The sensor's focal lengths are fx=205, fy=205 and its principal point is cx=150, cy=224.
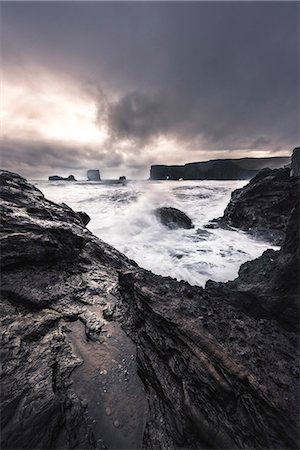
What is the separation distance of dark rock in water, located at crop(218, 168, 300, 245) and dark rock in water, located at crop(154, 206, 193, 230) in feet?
11.5

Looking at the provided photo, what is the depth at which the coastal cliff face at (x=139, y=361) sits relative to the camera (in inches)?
92.4

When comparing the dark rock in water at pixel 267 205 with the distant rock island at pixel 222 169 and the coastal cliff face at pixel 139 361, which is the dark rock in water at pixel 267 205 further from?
the distant rock island at pixel 222 169

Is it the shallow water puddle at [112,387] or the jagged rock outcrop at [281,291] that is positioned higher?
the jagged rock outcrop at [281,291]

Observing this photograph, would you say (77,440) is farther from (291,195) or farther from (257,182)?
(257,182)

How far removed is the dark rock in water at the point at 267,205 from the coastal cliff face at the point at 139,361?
1030cm

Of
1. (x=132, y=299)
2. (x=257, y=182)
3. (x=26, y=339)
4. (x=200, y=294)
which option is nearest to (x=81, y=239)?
(x=132, y=299)

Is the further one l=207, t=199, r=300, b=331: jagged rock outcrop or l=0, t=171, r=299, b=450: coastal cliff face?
l=207, t=199, r=300, b=331: jagged rock outcrop

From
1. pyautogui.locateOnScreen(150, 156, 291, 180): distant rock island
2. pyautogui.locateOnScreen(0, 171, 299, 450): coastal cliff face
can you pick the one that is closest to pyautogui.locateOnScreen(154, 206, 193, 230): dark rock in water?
pyautogui.locateOnScreen(0, 171, 299, 450): coastal cliff face

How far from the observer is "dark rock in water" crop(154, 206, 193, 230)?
17077 mm

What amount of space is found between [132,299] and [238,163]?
460 ft

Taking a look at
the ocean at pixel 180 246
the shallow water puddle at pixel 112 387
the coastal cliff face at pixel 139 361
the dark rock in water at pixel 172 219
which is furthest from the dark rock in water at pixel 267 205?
the shallow water puddle at pixel 112 387

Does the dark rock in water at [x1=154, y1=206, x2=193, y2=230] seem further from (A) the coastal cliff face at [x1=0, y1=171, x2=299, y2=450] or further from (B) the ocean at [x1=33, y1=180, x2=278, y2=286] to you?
(A) the coastal cliff face at [x1=0, y1=171, x2=299, y2=450]

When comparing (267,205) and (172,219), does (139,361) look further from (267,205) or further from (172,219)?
(267,205)

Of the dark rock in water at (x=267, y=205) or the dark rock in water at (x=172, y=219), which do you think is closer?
the dark rock in water at (x=267, y=205)
